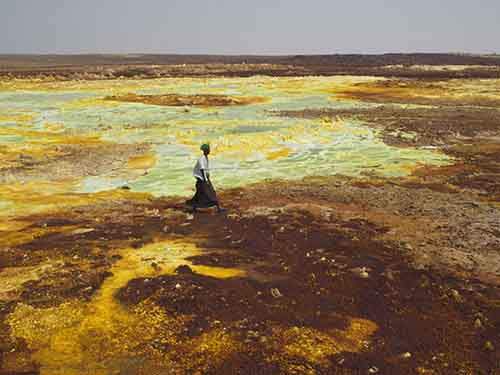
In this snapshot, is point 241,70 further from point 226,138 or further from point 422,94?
point 226,138

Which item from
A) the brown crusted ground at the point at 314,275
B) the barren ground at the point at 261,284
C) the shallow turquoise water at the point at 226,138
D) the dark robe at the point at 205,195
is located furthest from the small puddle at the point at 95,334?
the shallow turquoise water at the point at 226,138

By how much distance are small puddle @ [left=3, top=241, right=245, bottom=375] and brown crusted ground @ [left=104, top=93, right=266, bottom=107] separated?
27445mm

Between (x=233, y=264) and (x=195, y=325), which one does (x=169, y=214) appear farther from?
(x=195, y=325)

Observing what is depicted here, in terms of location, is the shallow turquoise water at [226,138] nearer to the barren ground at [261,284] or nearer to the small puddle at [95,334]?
the barren ground at [261,284]

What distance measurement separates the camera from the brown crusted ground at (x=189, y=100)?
112ft

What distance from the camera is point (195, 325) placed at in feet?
20.8

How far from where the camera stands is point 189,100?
115 feet

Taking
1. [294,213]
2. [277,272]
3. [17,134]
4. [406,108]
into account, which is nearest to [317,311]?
[277,272]

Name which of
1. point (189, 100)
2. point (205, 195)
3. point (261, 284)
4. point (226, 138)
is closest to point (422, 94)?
point (189, 100)

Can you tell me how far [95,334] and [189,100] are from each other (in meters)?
30.2

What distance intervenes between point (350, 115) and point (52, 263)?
22.4 metres

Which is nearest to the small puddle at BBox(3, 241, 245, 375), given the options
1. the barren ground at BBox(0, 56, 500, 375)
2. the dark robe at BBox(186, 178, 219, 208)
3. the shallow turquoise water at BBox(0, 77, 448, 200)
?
the barren ground at BBox(0, 56, 500, 375)

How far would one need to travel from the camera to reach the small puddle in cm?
554

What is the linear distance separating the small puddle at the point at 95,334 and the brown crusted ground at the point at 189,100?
2745 centimetres
